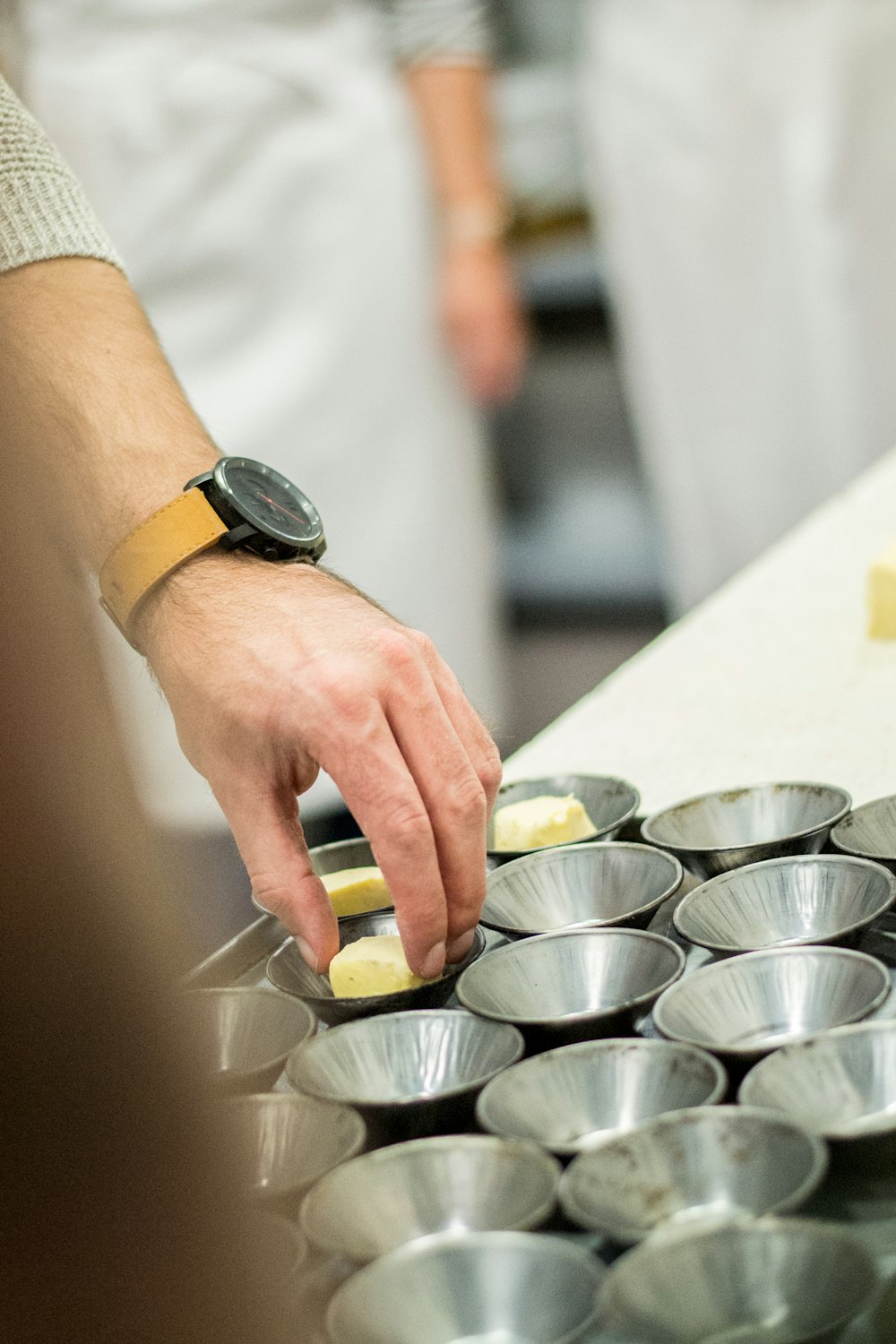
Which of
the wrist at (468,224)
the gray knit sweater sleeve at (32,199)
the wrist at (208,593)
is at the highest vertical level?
the gray knit sweater sleeve at (32,199)

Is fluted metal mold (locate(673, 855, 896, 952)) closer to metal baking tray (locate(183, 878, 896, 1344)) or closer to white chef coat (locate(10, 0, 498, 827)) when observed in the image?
metal baking tray (locate(183, 878, 896, 1344))

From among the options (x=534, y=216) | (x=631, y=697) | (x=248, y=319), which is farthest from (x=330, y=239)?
(x=534, y=216)

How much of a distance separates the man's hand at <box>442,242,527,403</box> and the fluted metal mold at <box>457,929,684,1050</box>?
4.69 feet

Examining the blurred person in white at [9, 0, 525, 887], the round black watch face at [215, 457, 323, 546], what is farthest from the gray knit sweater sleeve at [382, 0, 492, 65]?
the round black watch face at [215, 457, 323, 546]

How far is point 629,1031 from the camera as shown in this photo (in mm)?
777

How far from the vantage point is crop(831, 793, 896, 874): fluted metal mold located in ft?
3.07

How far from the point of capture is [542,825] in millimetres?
1035

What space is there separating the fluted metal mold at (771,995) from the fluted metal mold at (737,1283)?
0.18 meters

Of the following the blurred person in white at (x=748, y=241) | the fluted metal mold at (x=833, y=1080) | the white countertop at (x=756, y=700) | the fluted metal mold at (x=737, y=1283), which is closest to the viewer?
the fluted metal mold at (x=737, y=1283)

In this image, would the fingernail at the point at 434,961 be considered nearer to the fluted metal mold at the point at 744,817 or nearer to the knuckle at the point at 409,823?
the knuckle at the point at 409,823

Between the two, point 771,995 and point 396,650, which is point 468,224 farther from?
point 771,995

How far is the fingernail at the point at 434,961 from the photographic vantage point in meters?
0.83

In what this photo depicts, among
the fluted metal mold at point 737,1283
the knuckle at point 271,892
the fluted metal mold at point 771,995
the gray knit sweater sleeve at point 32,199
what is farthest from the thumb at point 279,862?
the gray knit sweater sleeve at point 32,199

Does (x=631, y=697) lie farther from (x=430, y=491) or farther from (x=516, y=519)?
(x=516, y=519)
